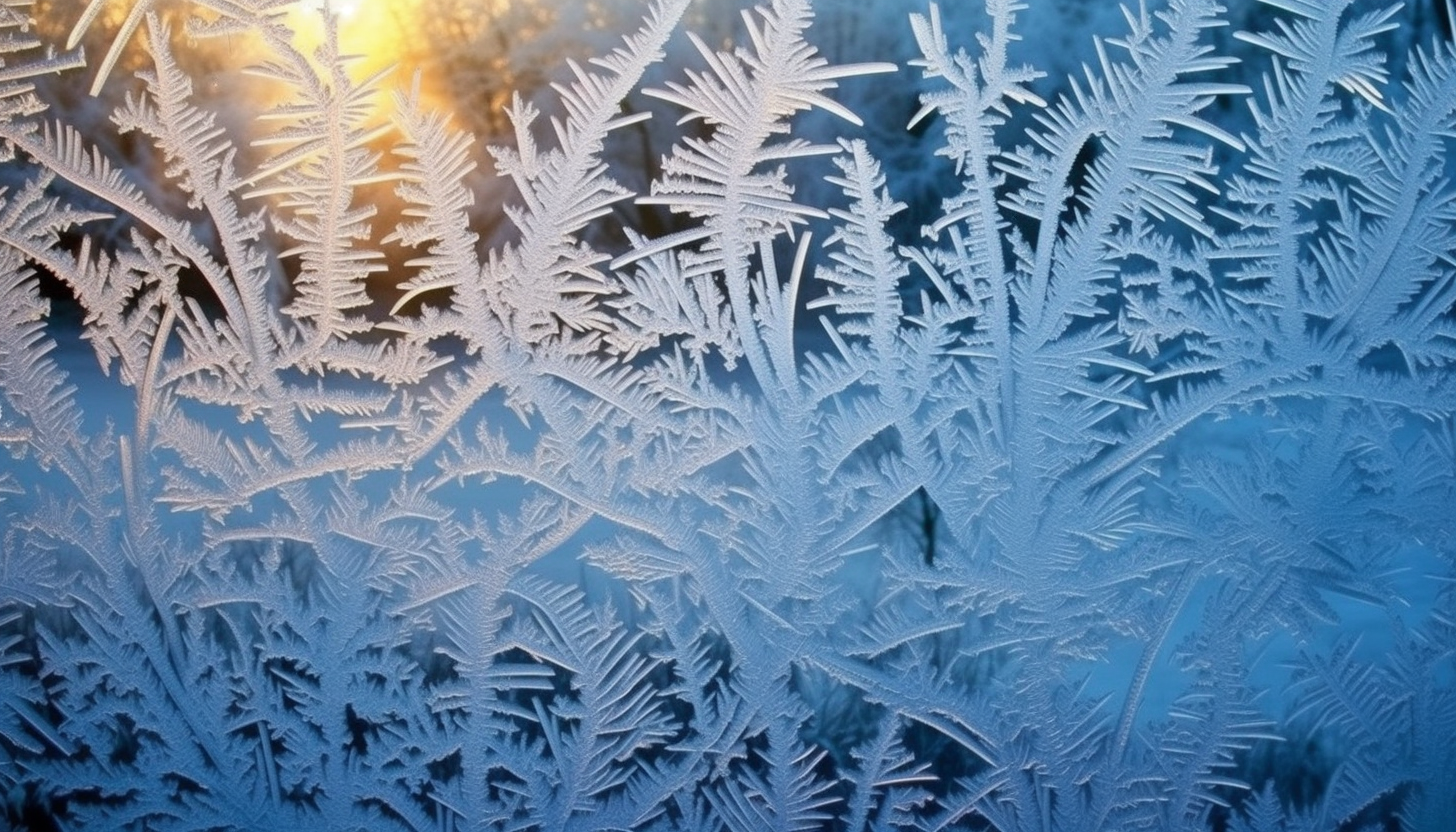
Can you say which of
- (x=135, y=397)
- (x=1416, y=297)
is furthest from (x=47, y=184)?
(x=1416, y=297)

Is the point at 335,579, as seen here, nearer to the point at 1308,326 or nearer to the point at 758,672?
the point at 758,672

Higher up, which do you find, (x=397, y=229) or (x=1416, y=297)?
(x=397, y=229)

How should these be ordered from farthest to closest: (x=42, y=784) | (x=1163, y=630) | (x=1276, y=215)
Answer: (x=42, y=784) < (x=1163, y=630) < (x=1276, y=215)

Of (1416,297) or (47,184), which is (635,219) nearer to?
(47,184)

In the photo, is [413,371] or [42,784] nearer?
[413,371]

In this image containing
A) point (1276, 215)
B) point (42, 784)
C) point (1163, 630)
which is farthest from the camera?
point (42, 784)

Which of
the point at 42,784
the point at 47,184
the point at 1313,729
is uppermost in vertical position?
the point at 47,184
